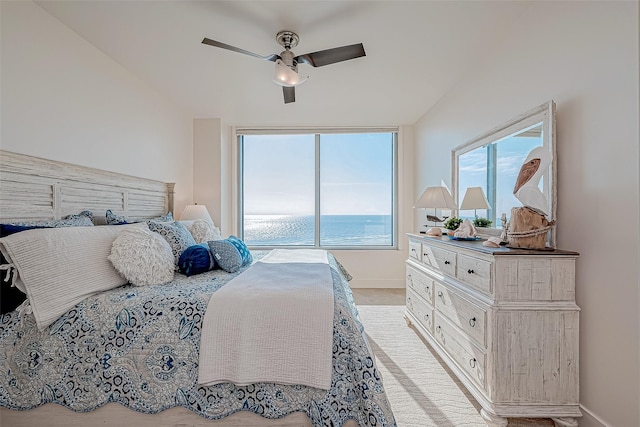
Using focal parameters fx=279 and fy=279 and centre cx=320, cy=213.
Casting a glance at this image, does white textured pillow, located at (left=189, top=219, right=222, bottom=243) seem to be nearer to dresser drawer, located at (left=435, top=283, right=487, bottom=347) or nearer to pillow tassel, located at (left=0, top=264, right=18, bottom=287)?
pillow tassel, located at (left=0, top=264, right=18, bottom=287)

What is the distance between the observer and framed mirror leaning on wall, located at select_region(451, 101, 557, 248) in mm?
1655

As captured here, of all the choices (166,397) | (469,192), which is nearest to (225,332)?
(166,397)

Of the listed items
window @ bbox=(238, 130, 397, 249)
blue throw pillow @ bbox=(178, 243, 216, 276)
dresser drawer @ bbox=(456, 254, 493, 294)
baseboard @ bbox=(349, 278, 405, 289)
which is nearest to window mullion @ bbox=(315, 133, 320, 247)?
window @ bbox=(238, 130, 397, 249)

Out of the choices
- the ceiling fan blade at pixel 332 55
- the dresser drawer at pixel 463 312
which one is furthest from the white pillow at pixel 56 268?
the dresser drawer at pixel 463 312

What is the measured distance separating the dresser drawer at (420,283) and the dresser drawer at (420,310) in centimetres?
6

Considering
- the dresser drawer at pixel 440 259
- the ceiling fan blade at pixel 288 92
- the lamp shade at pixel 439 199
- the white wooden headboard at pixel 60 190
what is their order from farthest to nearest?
the lamp shade at pixel 439 199
the ceiling fan blade at pixel 288 92
the dresser drawer at pixel 440 259
the white wooden headboard at pixel 60 190

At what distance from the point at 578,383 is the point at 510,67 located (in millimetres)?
2083

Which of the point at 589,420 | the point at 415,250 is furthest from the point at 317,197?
the point at 589,420

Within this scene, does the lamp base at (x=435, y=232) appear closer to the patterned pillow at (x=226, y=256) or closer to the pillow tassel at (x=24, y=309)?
the patterned pillow at (x=226, y=256)

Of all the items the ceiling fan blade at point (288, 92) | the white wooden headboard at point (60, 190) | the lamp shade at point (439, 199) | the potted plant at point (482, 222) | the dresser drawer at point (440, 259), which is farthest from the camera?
the lamp shade at point (439, 199)

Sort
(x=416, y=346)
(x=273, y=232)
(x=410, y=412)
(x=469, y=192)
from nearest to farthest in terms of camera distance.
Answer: (x=410, y=412) → (x=416, y=346) → (x=469, y=192) → (x=273, y=232)

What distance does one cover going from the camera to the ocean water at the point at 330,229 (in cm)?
469

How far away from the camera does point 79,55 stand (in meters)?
2.21

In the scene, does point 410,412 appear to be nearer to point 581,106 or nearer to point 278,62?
point 581,106
